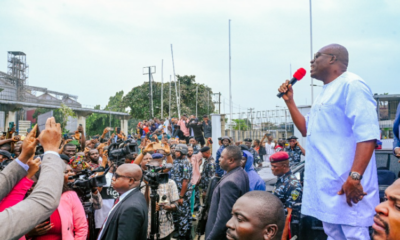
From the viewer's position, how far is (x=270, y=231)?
1851 mm

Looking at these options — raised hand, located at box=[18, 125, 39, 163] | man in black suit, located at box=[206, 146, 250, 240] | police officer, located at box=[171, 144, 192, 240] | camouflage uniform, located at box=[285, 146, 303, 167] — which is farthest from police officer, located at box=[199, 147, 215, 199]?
raised hand, located at box=[18, 125, 39, 163]

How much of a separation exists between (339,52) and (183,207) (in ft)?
16.6

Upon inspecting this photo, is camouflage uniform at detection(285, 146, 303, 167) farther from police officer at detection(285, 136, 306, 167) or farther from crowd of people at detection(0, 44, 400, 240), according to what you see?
crowd of people at detection(0, 44, 400, 240)

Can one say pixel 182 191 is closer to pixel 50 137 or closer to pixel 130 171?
pixel 130 171

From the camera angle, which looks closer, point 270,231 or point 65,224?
point 270,231

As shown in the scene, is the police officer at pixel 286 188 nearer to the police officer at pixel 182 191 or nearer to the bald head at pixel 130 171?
the bald head at pixel 130 171

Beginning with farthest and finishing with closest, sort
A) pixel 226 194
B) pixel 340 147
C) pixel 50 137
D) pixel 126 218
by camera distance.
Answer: pixel 226 194 → pixel 126 218 → pixel 340 147 → pixel 50 137

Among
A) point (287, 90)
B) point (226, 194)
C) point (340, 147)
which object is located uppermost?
point (287, 90)

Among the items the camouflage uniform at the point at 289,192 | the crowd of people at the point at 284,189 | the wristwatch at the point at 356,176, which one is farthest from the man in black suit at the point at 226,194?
the wristwatch at the point at 356,176

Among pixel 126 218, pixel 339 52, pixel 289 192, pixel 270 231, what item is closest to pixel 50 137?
pixel 270 231

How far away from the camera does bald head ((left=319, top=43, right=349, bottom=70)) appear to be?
226 centimetres

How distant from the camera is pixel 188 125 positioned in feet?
46.9

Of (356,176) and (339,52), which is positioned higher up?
(339,52)

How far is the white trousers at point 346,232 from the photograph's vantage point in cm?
199
